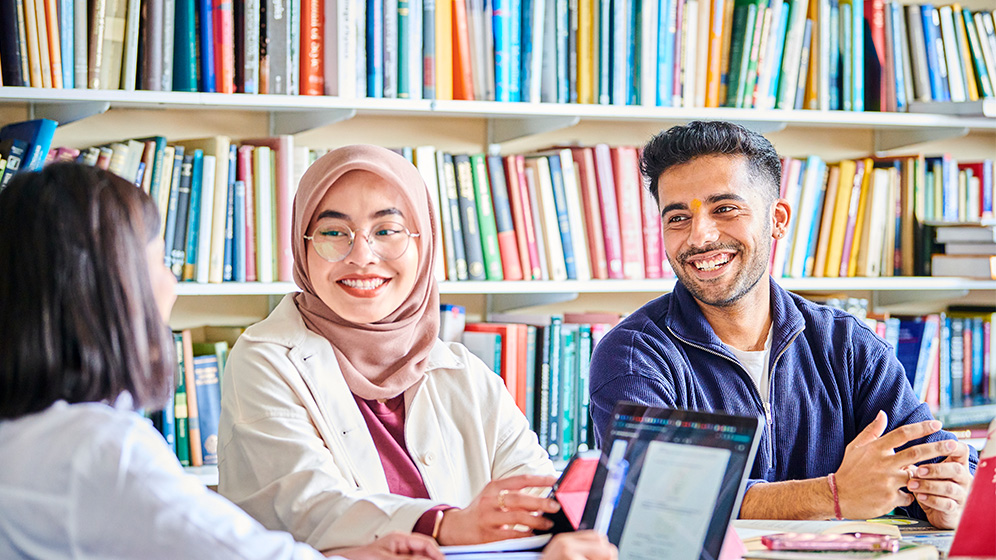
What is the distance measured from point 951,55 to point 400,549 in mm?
2354

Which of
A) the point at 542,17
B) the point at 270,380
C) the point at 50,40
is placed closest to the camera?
the point at 270,380

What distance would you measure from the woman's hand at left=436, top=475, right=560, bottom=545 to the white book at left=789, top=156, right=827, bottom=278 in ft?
5.41

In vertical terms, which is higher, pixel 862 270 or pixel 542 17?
pixel 542 17

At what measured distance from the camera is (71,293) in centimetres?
89

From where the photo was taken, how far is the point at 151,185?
2.05 m

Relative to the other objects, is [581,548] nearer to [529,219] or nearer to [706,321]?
[706,321]

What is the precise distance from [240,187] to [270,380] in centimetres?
81

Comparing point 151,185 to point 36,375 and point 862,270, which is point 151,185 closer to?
point 36,375

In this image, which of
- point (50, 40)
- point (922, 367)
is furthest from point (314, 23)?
point (922, 367)

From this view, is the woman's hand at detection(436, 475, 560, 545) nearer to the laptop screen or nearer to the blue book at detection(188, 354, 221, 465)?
the laptop screen

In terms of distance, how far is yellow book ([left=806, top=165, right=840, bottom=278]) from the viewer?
2.62 meters

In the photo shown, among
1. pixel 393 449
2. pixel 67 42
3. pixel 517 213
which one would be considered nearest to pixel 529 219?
pixel 517 213

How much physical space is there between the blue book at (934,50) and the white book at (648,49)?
2.81 feet

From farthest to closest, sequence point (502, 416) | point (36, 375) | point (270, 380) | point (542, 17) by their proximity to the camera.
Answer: point (542, 17)
point (502, 416)
point (270, 380)
point (36, 375)
